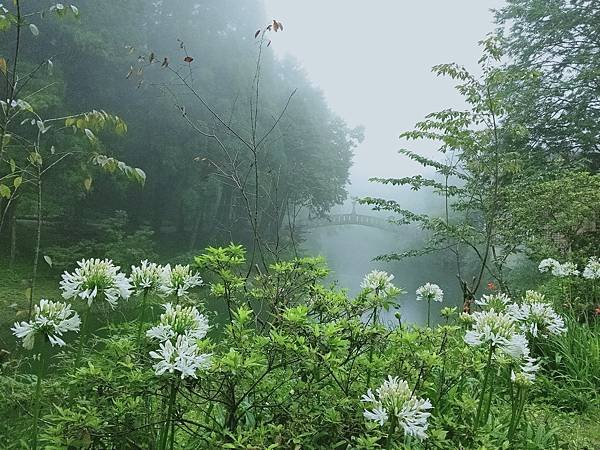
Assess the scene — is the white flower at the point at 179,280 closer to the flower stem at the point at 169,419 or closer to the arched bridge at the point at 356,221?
the flower stem at the point at 169,419

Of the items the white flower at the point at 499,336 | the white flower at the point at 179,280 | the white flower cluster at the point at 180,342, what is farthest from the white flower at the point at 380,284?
the white flower cluster at the point at 180,342

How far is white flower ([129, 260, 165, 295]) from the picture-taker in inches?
47.0

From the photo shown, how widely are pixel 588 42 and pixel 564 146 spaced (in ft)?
8.33

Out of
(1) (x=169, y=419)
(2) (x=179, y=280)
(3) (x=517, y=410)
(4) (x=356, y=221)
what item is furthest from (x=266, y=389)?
(4) (x=356, y=221)

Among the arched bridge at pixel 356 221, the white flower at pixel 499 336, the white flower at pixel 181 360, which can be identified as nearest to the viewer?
the white flower at pixel 181 360

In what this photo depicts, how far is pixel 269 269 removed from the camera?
2.09 meters

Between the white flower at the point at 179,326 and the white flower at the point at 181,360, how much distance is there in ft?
0.22

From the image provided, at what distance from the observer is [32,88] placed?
30.6 ft

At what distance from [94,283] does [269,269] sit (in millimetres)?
1146

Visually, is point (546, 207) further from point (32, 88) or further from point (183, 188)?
point (183, 188)

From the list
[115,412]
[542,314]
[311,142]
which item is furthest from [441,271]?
[115,412]

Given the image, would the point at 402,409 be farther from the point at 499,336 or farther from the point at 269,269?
the point at 269,269

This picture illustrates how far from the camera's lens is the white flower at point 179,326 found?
2.97 ft

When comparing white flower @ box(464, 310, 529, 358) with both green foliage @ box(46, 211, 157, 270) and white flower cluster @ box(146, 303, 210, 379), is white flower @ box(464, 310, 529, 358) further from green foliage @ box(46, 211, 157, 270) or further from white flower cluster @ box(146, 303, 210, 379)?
green foliage @ box(46, 211, 157, 270)
